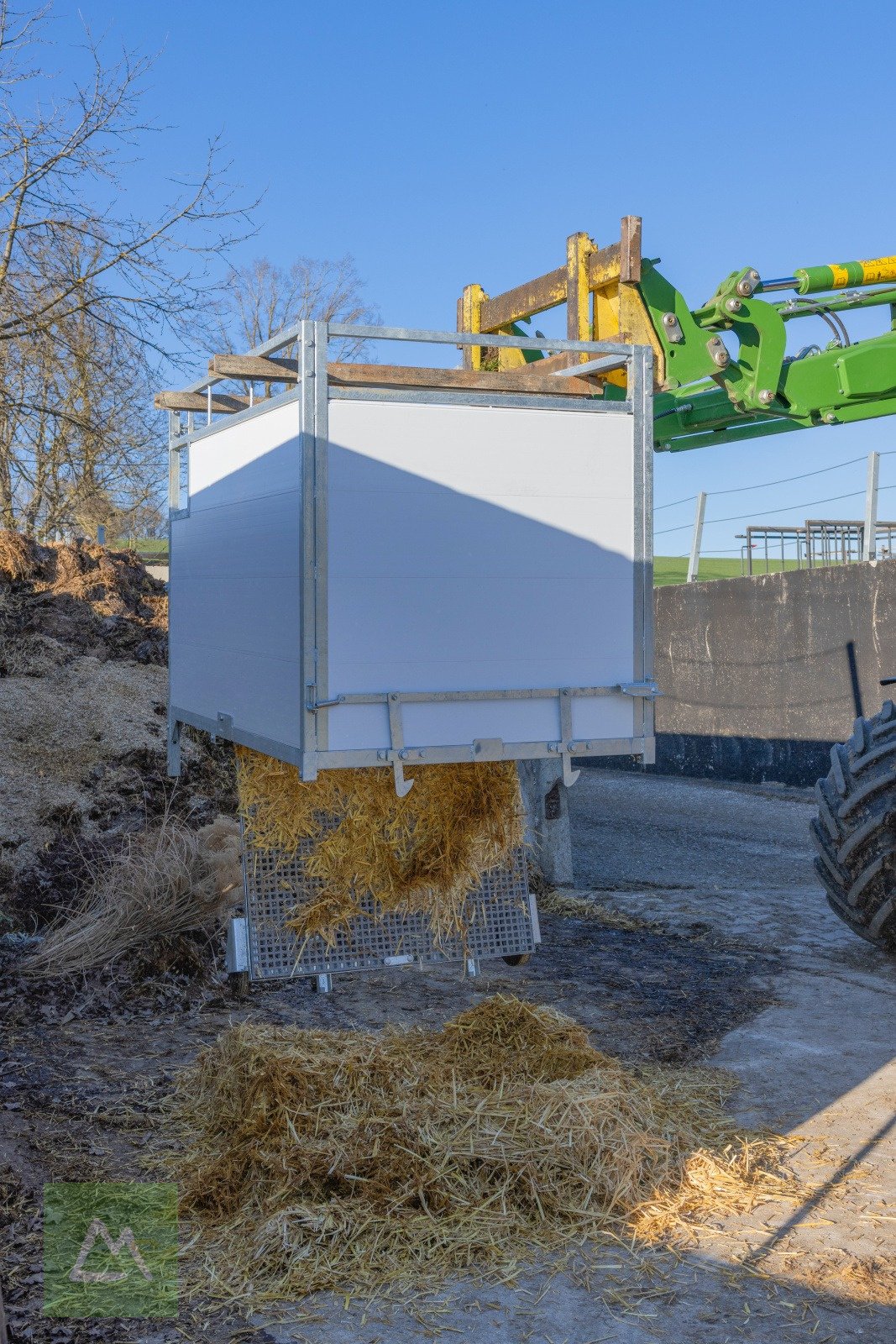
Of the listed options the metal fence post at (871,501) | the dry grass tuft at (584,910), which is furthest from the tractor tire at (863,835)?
the metal fence post at (871,501)

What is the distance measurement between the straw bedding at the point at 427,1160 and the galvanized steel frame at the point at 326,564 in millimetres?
1159

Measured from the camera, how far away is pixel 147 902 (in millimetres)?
7145

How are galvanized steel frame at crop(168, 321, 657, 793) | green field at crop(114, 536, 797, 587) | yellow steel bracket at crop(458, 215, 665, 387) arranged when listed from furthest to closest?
green field at crop(114, 536, 797, 587) < yellow steel bracket at crop(458, 215, 665, 387) < galvanized steel frame at crop(168, 321, 657, 793)

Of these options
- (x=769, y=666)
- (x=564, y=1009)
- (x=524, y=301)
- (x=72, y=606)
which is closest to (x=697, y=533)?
(x=769, y=666)

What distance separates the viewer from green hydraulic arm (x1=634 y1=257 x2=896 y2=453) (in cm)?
682

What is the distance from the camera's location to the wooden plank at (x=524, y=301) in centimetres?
711

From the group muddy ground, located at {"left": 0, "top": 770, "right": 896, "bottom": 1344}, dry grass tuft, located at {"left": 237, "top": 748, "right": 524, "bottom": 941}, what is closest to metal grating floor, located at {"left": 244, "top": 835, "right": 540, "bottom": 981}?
dry grass tuft, located at {"left": 237, "top": 748, "right": 524, "bottom": 941}

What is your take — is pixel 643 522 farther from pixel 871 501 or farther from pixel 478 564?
pixel 871 501

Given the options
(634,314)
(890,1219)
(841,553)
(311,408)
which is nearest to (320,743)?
(311,408)

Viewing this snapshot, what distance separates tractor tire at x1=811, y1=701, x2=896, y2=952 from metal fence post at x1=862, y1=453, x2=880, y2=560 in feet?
23.1

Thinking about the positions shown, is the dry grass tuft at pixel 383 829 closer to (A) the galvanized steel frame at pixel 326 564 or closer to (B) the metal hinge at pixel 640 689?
(A) the galvanized steel frame at pixel 326 564

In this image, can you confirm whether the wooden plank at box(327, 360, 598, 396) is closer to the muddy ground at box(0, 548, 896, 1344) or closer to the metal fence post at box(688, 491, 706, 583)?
the muddy ground at box(0, 548, 896, 1344)

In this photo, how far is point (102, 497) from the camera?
2192 centimetres

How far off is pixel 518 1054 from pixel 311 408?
275cm
